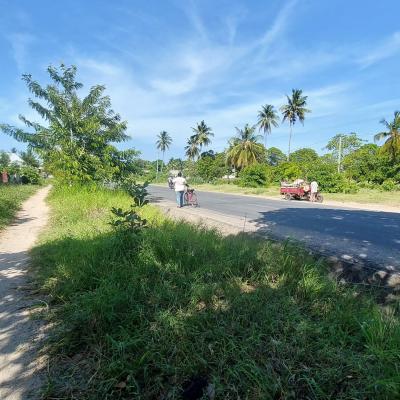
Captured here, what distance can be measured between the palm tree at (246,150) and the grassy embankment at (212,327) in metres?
45.9

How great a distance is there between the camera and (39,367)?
8.11 feet

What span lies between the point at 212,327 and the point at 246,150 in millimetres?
47921

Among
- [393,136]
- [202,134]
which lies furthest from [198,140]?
[393,136]

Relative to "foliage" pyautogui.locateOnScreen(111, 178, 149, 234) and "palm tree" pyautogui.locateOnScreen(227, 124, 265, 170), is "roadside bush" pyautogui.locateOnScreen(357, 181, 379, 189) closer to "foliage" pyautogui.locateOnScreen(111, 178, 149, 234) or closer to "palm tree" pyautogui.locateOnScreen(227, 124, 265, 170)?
"palm tree" pyautogui.locateOnScreen(227, 124, 265, 170)

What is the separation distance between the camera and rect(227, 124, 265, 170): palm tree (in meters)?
49.2

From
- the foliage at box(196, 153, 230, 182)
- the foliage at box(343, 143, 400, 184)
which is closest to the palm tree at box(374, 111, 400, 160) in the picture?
the foliage at box(343, 143, 400, 184)

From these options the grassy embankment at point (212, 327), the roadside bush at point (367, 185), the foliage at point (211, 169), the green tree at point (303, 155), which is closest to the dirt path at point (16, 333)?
the grassy embankment at point (212, 327)

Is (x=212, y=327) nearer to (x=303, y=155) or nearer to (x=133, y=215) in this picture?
(x=133, y=215)

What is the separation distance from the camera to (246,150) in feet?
161

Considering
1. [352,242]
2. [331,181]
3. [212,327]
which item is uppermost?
[331,181]

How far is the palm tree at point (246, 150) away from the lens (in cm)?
4925

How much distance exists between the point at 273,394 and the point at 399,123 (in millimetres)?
42946

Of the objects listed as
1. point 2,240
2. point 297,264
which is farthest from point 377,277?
point 2,240

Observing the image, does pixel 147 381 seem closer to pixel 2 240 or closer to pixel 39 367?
pixel 39 367
